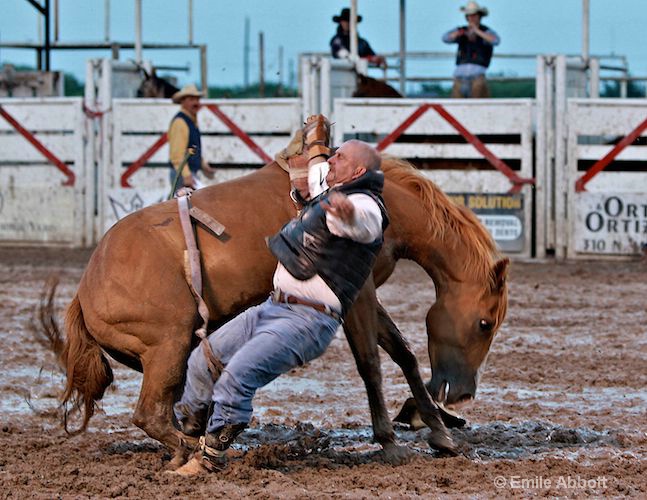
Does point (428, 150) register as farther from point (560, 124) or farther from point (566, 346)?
point (566, 346)

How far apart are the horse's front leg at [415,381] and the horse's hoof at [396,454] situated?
0.18m

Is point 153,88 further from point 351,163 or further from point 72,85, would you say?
point 72,85

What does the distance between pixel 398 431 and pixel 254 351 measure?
154 cm

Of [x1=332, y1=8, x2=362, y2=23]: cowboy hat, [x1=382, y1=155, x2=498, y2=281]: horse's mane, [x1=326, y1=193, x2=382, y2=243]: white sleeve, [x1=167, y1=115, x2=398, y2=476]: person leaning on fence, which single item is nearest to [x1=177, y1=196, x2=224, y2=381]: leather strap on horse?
[x1=167, y1=115, x2=398, y2=476]: person leaning on fence

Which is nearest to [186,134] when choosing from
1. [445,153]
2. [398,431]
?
[445,153]

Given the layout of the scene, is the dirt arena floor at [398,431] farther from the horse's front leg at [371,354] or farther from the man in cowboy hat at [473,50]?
the man in cowboy hat at [473,50]

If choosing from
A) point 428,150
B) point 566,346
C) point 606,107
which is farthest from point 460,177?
point 566,346

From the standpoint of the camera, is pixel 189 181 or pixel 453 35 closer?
pixel 189 181

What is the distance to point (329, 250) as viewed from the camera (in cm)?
491

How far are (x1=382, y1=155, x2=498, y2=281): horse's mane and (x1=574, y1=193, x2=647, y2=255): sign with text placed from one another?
8462 millimetres

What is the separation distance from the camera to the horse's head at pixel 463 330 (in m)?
5.64

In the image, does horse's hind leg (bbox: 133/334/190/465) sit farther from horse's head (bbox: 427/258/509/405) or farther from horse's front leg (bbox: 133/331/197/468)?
horse's head (bbox: 427/258/509/405)

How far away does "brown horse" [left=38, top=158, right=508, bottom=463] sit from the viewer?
17.1 ft

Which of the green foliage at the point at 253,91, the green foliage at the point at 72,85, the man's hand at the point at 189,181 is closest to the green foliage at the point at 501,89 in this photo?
the green foliage at the point at 253,91
